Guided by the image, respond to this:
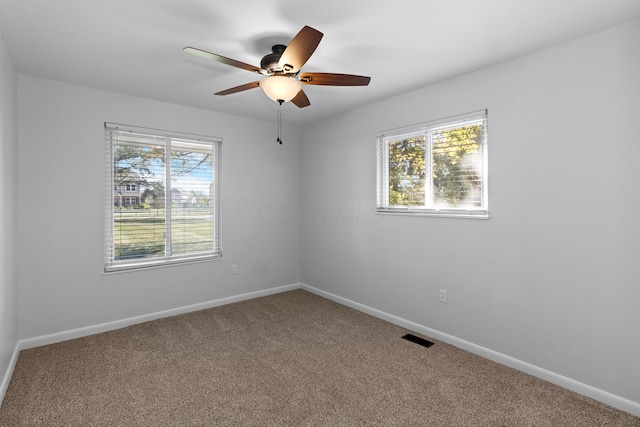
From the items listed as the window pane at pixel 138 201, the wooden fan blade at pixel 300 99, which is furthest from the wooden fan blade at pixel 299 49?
the window pane at pixel 138 201

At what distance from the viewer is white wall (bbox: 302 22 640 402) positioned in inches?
82.8

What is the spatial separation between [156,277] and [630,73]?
4.41 metres

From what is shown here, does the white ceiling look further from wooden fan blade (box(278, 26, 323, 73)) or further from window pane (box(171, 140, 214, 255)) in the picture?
window pane (box(171, 140, 214, 255))

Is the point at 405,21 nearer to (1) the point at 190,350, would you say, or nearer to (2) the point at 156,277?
(1) the point at 190,350

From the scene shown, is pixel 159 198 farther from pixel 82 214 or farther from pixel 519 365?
pixel 519 365

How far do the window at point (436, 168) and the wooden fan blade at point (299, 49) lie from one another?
1640 millimetres

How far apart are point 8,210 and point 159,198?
1.38 metres

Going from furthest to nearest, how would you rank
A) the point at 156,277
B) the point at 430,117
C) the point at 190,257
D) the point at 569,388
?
the point at 190,257
the point at 156,277
the point at 430,117
the point at 569,388

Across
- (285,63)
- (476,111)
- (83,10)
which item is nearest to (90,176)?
(83,10)

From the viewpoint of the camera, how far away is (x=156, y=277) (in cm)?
369

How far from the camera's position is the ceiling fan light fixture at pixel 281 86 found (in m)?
2.16

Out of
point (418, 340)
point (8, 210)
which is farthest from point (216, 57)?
point (418, 340)

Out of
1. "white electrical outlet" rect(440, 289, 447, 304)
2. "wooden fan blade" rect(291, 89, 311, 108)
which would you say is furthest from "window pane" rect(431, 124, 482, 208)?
"wooden fan blade" rect(291, 89, 311, 108)

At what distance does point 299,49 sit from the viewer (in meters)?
1.89
